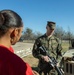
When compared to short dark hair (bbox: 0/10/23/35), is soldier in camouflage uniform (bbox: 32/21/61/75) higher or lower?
lower

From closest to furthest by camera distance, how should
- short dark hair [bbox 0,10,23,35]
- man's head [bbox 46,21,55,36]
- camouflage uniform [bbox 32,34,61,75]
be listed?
short dark hair [bbox 0,10,23,35], man's head [bbox 46,21,55,36], camouflage uniform [bbox 32,34,61,75]

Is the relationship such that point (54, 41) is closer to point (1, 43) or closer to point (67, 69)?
point (67, 69)

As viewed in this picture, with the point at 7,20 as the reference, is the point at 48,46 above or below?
below

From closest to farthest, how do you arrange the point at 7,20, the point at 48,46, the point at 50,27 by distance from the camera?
the point at 7,20, the point at 50,27, the point at 48,46

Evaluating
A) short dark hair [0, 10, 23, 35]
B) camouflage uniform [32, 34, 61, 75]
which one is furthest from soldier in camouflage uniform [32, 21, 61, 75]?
short dark hair [0, 10, 23, 35]

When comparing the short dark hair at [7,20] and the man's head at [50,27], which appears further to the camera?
the man's head at [50,27]

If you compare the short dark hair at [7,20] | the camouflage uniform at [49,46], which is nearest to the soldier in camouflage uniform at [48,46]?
the camouflage uniform at [49,46]

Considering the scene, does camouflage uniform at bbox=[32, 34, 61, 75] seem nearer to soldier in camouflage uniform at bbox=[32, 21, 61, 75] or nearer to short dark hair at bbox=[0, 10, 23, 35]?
soldier in camouflage uniform at bbox=[32, 21, 61, 75]

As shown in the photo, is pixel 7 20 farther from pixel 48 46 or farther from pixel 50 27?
pixel 48 46

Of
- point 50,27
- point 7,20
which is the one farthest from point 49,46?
point 7,20

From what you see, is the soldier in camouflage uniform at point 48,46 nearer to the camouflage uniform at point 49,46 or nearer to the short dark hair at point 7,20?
the camouflage uniform at point 49,46

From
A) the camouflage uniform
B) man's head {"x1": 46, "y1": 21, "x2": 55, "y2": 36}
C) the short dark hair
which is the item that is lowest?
the camouflage uniform

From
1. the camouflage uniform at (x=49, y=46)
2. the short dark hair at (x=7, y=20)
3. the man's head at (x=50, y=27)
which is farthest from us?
the camouflage uniform at (x=49, y=46)

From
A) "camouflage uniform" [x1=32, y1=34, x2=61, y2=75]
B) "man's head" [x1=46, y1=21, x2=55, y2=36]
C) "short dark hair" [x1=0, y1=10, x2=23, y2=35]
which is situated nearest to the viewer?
"short dark hair" [x1=0, y1=10, x2=23, y2=35]
